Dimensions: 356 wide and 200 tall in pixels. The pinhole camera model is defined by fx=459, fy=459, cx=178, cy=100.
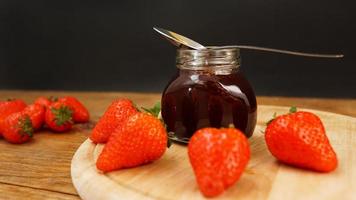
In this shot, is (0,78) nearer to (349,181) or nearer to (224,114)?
(224,114)

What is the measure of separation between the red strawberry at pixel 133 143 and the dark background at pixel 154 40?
107 centimetres

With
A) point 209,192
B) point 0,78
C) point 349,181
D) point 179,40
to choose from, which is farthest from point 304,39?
point 0,78

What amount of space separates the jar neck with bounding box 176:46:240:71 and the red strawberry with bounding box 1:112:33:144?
46 centimetres

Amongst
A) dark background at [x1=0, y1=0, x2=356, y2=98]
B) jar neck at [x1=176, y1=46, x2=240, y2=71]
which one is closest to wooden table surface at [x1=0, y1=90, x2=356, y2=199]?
dark background at [x1=0, y1=0, x2=356, y2=98]

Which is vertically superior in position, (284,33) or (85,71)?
(284,33)

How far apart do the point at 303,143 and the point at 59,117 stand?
68 centimetres

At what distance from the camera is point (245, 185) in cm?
65

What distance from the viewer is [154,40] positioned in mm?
1837

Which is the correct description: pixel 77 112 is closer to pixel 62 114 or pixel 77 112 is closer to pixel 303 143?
pixel 62 114

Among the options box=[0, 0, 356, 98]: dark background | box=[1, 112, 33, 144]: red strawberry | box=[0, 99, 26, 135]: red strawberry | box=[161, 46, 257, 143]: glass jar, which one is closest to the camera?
box=[161, 46, 257, 143]: glass jar

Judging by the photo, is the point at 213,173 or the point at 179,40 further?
the point at 179,40

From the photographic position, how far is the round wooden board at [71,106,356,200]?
2.06 feet

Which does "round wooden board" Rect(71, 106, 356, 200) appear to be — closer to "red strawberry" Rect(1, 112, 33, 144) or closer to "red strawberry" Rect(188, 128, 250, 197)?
"red strawberry" Rect(188, 128, 250, 197)

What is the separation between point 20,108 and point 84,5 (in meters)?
0.74
